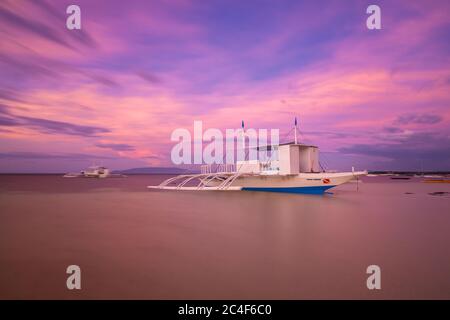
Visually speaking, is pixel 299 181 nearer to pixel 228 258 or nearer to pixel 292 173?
pixel 292 173

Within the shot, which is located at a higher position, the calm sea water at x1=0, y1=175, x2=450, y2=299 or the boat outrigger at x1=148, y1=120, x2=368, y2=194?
the boat outrigger at x1=148, y1=120, x2=368, y2=194

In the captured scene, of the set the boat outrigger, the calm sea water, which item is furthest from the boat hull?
the calm sea water

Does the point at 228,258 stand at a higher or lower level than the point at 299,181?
lower

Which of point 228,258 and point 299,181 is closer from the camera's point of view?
point 228,258

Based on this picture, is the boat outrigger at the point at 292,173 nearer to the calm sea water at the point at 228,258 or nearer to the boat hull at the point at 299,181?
the boat hull at the point at 299,181

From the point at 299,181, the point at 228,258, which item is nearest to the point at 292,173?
the point at 299,181

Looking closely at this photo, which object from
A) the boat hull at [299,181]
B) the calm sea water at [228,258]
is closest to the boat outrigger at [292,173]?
the boat hull at [299,181]

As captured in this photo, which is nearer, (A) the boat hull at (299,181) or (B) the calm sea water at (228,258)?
(B) the calm sea water at (228,258)

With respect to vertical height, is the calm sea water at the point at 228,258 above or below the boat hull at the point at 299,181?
below

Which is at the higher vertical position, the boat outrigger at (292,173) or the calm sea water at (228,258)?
the boat outrigger at (292,173)

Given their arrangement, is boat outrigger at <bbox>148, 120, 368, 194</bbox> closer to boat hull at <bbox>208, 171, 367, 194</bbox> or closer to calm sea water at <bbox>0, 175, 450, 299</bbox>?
boat hull at <bbox>208, 171, 367, 194</bbox>

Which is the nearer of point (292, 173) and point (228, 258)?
point (228, 258)
